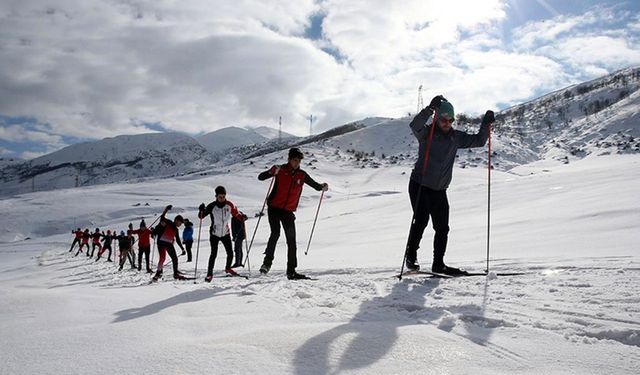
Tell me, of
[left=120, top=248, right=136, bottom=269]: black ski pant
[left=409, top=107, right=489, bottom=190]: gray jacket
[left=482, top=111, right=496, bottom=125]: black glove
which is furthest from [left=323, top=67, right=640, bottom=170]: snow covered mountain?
[left=409, top=107, right=489, bottom=190]: gray jacket

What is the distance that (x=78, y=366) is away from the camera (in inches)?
85.0

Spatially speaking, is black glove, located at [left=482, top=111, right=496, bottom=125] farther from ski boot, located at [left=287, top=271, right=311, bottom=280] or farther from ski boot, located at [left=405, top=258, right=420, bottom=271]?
ski boot, located at [left=287, top=271, right=311, bottom=280]

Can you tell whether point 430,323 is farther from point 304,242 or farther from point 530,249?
point 304,242

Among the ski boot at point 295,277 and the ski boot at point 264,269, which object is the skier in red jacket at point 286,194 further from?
the ski boot at point 264,269

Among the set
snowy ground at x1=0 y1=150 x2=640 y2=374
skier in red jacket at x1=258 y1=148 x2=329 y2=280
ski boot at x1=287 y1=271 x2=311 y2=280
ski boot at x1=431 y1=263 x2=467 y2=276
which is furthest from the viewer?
skier in red jacket at x1=258 y1=148 x2=329 y2=280

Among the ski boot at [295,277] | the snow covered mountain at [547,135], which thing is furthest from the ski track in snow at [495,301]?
the snow covered mountain at [547,135]

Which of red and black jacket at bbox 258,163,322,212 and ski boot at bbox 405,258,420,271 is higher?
red and black jacket at bbox 258,163,322,212

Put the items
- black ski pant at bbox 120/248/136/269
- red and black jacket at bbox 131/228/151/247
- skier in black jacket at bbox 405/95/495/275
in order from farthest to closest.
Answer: black ski pant at bbox 120/248/136/269
red and black jacket at bbox 131/228/151/247
skier in black jacket at bbox 405/95/495/275

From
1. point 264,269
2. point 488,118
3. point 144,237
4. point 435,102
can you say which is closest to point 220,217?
point 264,269

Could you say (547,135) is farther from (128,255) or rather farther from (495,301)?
(495,301)

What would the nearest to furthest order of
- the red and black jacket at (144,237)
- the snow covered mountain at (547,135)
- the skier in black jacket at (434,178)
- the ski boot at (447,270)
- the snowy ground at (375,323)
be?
the snowy ground at (375,323) < the ski boot at (447,270) < the skier in black jacket at (434,178) < the red and black jacket at (144,237) < the snow covered mountain at (547,135)

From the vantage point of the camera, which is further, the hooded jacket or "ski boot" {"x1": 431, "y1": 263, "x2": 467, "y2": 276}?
the hooded jacket

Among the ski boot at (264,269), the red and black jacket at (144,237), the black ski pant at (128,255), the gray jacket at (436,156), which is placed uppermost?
the gray jacket at (436,156)

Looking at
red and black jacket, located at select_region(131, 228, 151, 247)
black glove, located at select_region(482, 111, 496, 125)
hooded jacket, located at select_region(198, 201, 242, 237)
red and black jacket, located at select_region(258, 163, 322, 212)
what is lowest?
red and black jacket, located at select_region(131, 228, 151, 247)
